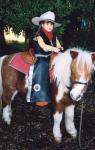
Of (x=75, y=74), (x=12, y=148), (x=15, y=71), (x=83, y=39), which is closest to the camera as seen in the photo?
(x=75, y=74)

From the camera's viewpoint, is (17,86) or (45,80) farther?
(17,86)

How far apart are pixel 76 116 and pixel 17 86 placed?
5.14 feet

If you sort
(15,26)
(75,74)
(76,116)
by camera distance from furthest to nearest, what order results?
(15,26) < (76,116) < (75,74)

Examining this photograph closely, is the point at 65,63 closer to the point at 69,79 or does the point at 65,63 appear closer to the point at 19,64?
the point at 69,79

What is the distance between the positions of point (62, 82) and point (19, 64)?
92 centimetres

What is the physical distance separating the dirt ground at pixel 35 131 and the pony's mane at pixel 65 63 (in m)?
0.91

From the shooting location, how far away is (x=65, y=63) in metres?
5.46

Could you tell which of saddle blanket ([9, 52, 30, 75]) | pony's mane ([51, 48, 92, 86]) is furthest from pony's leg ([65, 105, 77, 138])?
saddle blanket ([9, 52, 30, 75])

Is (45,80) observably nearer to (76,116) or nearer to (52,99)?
(52,99)

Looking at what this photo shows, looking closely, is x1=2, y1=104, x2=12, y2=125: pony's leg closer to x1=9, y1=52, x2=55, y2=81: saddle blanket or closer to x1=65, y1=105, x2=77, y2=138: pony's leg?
x1=9, y1=52, x2=55, y2=81: saddle blanket

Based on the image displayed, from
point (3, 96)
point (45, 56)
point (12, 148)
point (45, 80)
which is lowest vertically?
point (12, 148)

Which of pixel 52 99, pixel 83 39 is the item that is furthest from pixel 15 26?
pixel 52 99

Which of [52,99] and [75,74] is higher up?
[75,74]

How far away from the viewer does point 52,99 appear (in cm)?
589
